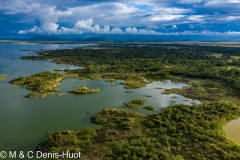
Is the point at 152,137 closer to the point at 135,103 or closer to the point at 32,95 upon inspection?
the point at 135,103

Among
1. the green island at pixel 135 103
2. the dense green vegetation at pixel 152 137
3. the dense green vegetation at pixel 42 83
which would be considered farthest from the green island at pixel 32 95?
the green island at pixel 135 103

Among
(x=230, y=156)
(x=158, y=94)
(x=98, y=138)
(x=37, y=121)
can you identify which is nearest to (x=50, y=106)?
(x=37, y=121)

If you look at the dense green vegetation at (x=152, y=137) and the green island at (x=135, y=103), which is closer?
the dense green vegetation at (x=152, y=137)

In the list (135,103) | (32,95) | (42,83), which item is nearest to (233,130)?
(135,103)

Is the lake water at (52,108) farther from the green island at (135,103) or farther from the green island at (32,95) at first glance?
the green island at (32,95)

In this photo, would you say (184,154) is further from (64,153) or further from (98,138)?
(64,153)

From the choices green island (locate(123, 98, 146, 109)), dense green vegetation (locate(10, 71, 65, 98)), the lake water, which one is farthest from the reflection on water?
dense green vegetation (locate(10, 71, 65, 98))

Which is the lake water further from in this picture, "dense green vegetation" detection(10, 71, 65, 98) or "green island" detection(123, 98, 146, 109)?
"dense green vegetation" detection(10, 71, 65, 98)
